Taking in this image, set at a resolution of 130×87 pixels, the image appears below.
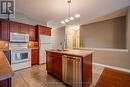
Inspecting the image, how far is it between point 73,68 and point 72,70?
8 centimetres

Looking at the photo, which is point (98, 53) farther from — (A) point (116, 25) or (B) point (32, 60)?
(B) point (32, 60)

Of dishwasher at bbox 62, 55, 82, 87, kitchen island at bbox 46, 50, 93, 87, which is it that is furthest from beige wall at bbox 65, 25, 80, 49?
dishwasher at bbox 62, 55, 82, 87

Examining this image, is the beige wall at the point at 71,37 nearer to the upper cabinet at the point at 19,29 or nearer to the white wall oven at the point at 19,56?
the upper cabinet at the point at 19,29

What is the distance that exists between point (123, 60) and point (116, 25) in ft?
6.85

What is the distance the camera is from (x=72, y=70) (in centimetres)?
252

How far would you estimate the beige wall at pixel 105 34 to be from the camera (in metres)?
4.90

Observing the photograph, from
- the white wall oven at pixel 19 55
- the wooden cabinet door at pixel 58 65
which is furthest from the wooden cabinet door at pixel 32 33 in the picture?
the wooden cabinet door at pixel 58 65

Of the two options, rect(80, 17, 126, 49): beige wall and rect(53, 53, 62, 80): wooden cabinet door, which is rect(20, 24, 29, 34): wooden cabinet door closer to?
rect(53, 53, 62, 80): wooden cabinet door

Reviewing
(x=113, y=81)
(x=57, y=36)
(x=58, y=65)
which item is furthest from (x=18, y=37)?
(x=113, y=81)

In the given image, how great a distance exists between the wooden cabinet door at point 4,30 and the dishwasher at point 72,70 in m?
2.92

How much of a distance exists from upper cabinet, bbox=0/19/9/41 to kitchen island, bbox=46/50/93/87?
2.15 m

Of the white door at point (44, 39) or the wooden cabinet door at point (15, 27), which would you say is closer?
the wooden cabinet door at point (15, 27)

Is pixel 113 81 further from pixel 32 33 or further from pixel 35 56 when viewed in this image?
pixel 32 33

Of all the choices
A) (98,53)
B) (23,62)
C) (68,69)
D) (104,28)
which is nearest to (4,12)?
(23,62)
